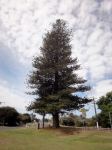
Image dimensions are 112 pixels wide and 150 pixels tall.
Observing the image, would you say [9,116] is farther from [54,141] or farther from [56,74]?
[54,141]

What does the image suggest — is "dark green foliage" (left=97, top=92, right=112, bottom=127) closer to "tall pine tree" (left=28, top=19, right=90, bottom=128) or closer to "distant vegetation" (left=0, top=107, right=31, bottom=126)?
"distant vegetation" (left=0, top=107, right=31, bottom=126)

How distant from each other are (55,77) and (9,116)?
124ft

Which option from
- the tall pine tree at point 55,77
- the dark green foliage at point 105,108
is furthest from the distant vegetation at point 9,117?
the tall pine tree at point 55,77

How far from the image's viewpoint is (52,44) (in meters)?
42.6

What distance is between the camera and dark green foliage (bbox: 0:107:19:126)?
75006 mm

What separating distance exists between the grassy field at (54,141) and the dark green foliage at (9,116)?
40165 mm

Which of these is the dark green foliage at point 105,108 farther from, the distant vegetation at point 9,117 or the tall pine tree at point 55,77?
the tall pine tree at point 55,77

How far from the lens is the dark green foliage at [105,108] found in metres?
70.4

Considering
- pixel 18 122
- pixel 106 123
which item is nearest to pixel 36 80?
pixel 106 123

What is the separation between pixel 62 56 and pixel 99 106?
36045 millimetres

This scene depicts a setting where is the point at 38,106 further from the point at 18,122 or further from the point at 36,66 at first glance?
the point at 18,122

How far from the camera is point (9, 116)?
248 ft

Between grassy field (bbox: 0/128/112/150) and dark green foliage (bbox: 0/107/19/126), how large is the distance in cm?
4016

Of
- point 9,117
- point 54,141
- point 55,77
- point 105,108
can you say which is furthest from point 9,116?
point 54,141
